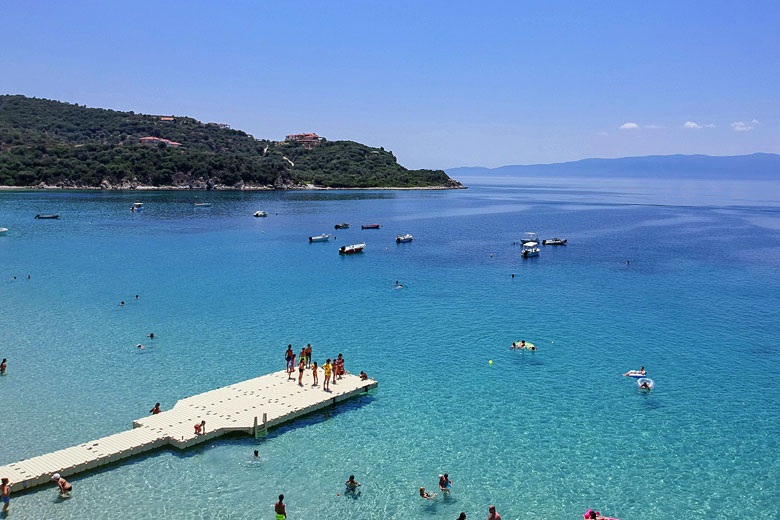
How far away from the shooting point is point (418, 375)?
3694 centimetres

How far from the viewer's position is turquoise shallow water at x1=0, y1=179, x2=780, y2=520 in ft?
78.6

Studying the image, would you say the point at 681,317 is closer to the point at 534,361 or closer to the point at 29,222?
the point at 534,361

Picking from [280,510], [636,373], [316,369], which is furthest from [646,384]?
[280,510]

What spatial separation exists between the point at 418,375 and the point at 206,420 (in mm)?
14211

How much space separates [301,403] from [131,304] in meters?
29.8

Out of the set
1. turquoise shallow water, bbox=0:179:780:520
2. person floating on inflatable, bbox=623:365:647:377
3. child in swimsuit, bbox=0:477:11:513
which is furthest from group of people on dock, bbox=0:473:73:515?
person floating on inflatable, bbox=623:365:647:377

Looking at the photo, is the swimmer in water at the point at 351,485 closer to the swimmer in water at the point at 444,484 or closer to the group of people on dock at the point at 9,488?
the swimmer in water at the point at 444,484

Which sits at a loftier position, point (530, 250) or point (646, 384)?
→ point (530, 250)

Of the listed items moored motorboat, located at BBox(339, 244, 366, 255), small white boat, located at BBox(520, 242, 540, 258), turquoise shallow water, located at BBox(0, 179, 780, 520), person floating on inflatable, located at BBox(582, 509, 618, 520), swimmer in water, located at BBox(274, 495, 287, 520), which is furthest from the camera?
moored motorboat, located at BBox(339, 244, 366, 255)

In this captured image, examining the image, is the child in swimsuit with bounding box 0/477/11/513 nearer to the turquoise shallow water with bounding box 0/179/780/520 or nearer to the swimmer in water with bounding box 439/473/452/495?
the turquoise shallow water with bounding box 0/179/780/520

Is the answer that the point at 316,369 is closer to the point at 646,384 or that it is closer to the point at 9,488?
the point at 9,488

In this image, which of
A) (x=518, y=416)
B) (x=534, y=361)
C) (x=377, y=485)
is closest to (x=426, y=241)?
(x=534, y=361)

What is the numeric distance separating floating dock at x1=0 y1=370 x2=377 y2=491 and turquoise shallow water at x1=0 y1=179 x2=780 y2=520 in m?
0.78

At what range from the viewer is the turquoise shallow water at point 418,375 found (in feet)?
78.6
